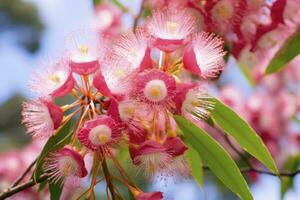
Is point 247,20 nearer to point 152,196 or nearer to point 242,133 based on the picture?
point 242,133

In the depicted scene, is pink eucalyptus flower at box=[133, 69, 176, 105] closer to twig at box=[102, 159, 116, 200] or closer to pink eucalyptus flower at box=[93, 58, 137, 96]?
pink eucalyptus flower at box=[93, 58, 137, 96]

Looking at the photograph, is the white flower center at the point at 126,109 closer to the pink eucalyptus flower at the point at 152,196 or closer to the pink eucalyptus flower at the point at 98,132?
the pink eucalyptus flower at the point at 98,132

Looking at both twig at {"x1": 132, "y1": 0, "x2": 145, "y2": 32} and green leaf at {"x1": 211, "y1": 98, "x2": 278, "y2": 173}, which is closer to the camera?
green leaf at {"x1": 211, "y1": 98, "x2": 278, "y2": 173}

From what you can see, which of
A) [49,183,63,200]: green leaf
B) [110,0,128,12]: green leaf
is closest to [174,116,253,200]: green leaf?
[49,183,63,200]: green leaf

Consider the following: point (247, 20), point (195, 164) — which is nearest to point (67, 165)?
point (195, 164)

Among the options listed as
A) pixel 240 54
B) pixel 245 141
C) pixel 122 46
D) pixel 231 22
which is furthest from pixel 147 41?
pixel 240 54

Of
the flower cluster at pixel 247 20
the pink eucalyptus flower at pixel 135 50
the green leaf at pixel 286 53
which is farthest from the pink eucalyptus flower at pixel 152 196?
the green leaf at pixel 286 53

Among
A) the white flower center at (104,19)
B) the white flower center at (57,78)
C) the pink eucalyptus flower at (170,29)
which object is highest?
the pink eucalyptus flower at (170,29)
